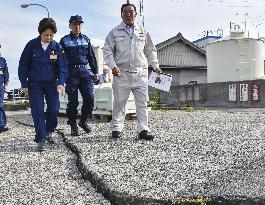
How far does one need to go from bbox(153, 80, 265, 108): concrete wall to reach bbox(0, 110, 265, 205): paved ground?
13413 millimetres

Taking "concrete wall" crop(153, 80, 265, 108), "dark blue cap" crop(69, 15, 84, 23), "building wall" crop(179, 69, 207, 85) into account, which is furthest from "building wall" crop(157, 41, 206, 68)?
"dark blue cap" crop(69, 15, 84, 23)

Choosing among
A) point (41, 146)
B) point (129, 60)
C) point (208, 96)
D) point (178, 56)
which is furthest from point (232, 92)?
point (41, 146)

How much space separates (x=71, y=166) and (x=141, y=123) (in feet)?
4.92

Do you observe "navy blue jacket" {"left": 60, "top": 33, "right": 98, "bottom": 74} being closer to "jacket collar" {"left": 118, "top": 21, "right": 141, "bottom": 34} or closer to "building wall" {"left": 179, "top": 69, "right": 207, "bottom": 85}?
"jacket collar" {"left": 118, "top": 21, "right": 141, "bottom": 34}

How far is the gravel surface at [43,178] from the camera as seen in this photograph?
308cm

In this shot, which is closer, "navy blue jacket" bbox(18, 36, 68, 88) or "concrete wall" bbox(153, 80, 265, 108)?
"navy blue jacket" bbox(18, 36, 68, 88)

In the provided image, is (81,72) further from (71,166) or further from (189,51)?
(189,51)

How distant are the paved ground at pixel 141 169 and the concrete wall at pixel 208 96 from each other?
13.4 meters

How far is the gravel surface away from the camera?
121 inches

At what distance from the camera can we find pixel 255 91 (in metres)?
18.6

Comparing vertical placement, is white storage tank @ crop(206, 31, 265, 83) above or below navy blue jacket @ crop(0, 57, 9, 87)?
above

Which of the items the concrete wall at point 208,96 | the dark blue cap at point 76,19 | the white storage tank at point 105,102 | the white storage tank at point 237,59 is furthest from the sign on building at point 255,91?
the dark blue cap at point 76,19

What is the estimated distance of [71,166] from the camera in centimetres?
405

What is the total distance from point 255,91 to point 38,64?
15.0 metres
